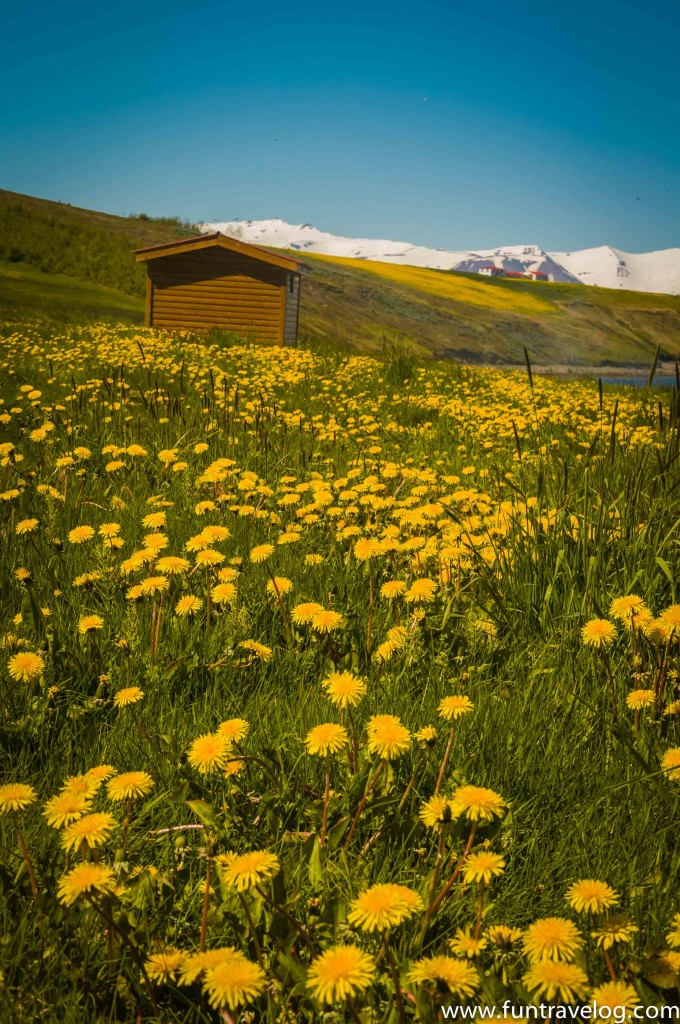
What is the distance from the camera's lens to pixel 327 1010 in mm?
1037

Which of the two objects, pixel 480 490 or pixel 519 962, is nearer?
pixel 519 962

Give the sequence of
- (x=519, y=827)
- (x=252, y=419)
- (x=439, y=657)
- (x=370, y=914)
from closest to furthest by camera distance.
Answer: (x=370, y=914) → (x=519, y=827) → (x=439, y=657) → (x=252, y=419)

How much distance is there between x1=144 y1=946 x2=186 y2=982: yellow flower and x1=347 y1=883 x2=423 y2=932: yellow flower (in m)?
0.33

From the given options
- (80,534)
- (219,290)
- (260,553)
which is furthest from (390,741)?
(219,290)

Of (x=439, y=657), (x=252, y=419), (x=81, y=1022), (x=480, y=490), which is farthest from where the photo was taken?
(x=252, y=419)

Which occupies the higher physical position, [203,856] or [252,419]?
[252,419]

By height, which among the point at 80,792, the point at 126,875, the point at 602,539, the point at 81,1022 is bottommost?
the point at 81,1022

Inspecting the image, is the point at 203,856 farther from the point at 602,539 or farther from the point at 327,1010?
the point at 602,539

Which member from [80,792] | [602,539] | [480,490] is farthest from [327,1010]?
[480,490]

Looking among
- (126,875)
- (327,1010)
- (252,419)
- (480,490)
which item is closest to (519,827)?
(327,1010)

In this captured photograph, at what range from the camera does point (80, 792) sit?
1143 mm

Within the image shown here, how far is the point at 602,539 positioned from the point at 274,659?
146 cm

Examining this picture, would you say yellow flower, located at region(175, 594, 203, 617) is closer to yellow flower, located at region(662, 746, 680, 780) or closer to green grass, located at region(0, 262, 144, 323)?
yellow flower, located at region(662, 746, 680, 780)

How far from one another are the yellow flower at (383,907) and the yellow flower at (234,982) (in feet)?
0.48
